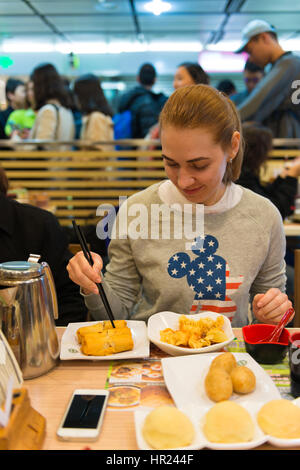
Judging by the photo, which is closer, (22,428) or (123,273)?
(22,428)

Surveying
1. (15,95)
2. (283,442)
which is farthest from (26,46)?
(283,442)

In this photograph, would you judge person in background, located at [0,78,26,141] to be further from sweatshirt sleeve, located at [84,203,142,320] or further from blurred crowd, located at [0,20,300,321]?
sweatshirt sleeve, located at [84,203,142,320]

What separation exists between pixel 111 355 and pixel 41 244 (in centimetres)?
62

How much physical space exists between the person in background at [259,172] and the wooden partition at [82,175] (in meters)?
1.45

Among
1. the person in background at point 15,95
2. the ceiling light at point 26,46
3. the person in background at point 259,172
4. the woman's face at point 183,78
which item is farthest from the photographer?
the ceiling light at point 26,46

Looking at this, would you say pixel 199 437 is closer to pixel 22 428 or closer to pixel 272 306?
pixel 22 428

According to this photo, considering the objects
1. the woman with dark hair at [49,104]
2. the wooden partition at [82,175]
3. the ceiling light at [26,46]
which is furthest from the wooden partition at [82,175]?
the ceiling light at [26,46]

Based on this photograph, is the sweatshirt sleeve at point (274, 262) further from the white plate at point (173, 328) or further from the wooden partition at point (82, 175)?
the wooden partition at point (82, 175)

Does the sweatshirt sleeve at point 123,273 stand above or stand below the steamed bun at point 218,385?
above

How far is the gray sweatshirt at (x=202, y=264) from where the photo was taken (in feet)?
4.47

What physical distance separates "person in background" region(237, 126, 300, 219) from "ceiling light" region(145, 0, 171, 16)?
17.6 feet

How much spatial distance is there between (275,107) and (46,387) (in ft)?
9.73

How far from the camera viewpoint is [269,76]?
10.6ft
